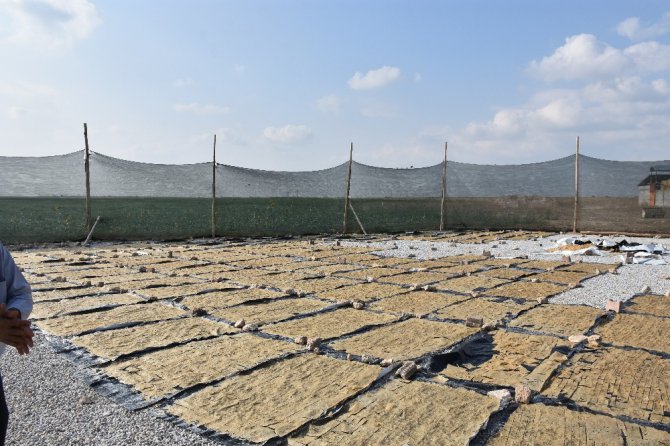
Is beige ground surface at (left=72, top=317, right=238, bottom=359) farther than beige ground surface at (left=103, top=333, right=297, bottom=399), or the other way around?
beige ground surface at (left=72, top=317, right=238, bottom=359)

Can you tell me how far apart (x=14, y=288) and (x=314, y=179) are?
1249 centimetres

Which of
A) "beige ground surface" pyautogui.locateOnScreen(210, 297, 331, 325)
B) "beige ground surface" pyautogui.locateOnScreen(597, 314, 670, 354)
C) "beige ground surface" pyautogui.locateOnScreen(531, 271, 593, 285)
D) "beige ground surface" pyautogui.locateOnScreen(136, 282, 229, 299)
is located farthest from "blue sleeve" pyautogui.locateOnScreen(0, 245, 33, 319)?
"beige ground surface" pyautogui.locateOnScreen(531, 271, 593, 285)

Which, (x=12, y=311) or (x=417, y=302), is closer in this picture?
(x=12, y=311)

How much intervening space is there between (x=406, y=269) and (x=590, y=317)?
3202 millimetres

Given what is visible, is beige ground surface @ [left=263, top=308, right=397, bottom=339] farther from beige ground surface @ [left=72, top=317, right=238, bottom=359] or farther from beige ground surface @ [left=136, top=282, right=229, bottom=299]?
beige ground surface @ [left=136, top=282, right=229, bottom=299]

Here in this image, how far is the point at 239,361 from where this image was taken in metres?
3.17

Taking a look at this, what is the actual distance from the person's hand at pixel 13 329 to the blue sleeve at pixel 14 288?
0.27 feet

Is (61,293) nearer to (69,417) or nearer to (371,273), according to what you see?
(69,417)

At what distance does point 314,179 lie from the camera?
46.4 ft

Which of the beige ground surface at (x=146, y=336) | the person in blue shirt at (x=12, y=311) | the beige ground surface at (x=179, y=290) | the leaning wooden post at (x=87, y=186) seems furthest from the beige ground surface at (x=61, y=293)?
the leaning wooden post at (x=87, y=186)

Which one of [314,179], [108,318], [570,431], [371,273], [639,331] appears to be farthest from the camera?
[314,179]

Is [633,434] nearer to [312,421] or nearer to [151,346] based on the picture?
[312,421]

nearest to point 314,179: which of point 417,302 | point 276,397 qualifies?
point 417,302

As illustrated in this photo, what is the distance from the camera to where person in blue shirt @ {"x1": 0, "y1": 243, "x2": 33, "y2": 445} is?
5.17 feet
